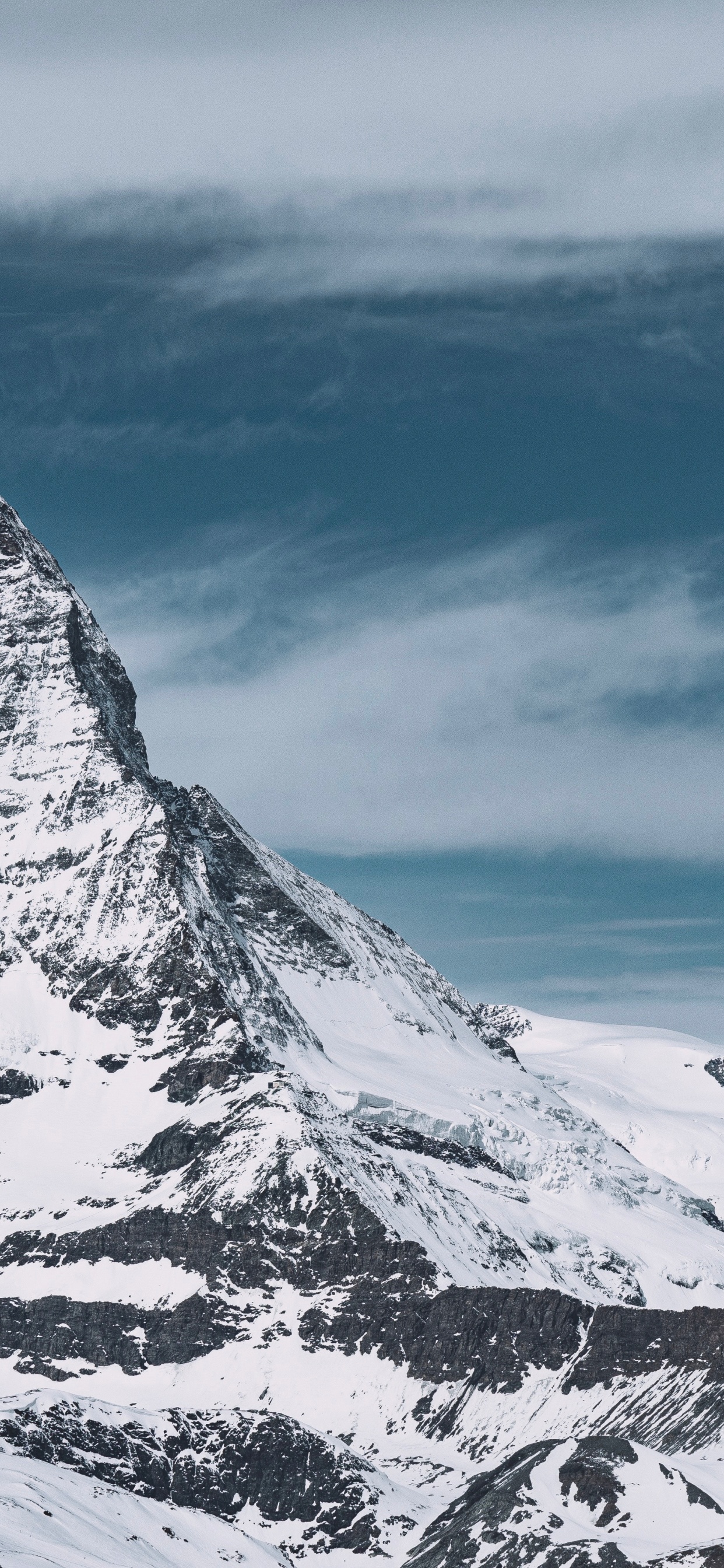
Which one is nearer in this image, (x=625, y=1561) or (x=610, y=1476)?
(x=625, y=1561)

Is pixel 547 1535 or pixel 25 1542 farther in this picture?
pixel 547 1535

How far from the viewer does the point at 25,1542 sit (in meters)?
175

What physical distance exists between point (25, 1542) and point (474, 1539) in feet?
144

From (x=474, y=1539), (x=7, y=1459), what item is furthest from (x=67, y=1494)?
(x=474, y=1539)

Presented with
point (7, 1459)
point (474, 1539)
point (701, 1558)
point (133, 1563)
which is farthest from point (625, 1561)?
point (7, 1459)

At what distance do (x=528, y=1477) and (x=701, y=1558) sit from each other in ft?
91.2

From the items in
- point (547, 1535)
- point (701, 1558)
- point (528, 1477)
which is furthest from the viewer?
point (528, 1477)

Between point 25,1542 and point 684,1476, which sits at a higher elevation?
point 684,1476

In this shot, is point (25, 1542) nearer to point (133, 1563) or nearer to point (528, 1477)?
point (133, 1563)

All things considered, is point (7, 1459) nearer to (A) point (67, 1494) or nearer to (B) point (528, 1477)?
(A) point (67, 1494)

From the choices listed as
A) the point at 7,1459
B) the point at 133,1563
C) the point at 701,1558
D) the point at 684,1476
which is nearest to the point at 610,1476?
the point at 684,1476

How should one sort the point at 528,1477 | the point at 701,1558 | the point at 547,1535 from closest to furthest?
the point at 701,1558 → the point at 547,1535 → the point at 528,1477

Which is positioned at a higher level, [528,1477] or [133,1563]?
[528,1477]

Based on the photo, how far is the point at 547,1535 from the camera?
18725 cm
